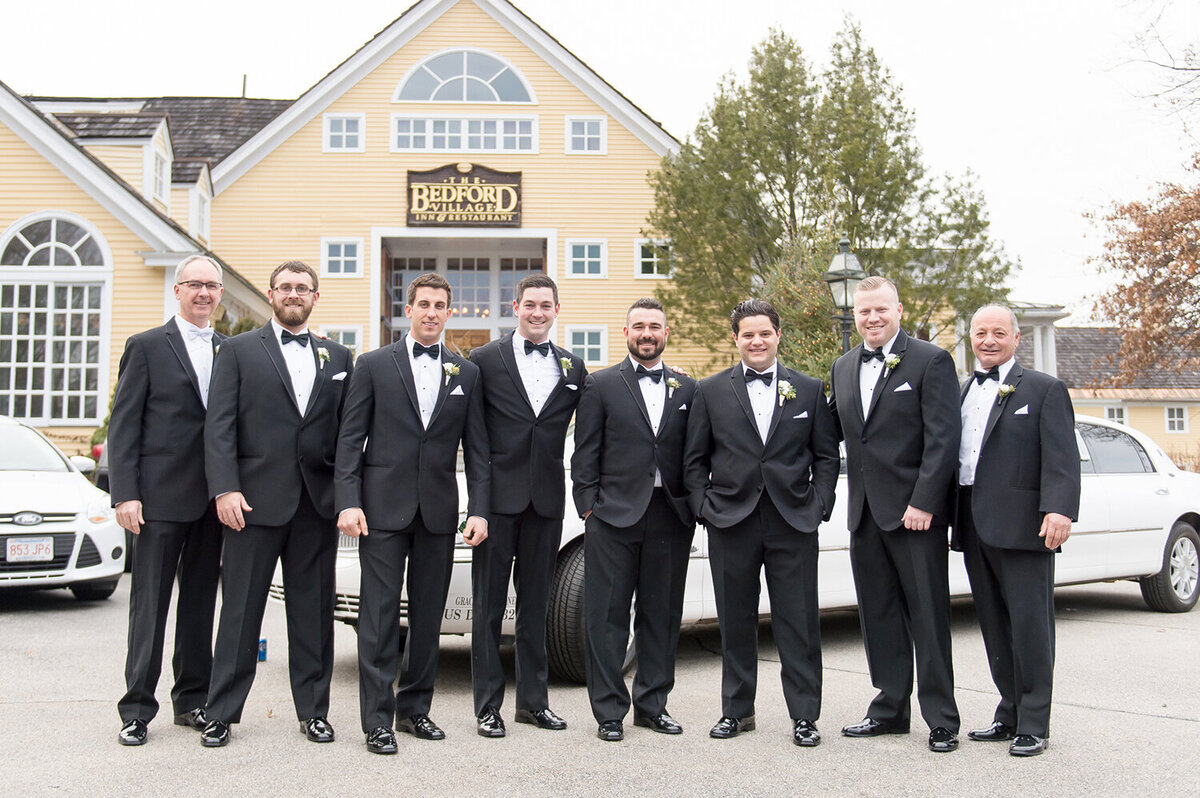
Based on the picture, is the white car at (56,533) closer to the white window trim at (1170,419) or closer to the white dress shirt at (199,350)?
the white dress shirt at (199,350)

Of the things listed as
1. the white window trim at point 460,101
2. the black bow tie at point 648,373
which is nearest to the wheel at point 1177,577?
the black bow tie at point 648,373

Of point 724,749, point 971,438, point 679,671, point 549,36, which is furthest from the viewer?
point 549,36

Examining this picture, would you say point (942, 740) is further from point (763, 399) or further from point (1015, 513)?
point (763, 399)

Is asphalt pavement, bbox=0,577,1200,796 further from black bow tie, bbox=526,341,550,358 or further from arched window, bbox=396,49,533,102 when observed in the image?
arched window, bbox=396,49,533,102

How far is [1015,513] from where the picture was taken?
4.92 meters

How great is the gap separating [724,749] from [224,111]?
27827 millimetres

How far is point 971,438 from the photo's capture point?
5.17 m

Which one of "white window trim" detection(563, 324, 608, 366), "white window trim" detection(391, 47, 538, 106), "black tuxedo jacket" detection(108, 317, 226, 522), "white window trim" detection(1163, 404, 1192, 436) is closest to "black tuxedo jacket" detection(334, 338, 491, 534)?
"black tuxedo jacket" detection(108, 317, 226, 522)

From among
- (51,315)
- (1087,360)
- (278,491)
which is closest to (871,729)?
(278,491)

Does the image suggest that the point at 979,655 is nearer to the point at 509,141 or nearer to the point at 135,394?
the point at 135,394

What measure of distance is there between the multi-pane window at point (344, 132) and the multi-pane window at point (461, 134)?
2.56 feet

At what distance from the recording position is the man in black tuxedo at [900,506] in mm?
4969

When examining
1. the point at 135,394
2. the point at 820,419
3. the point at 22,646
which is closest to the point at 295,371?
the point at 135,394

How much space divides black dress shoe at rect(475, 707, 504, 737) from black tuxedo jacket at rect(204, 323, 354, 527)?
1.15m
